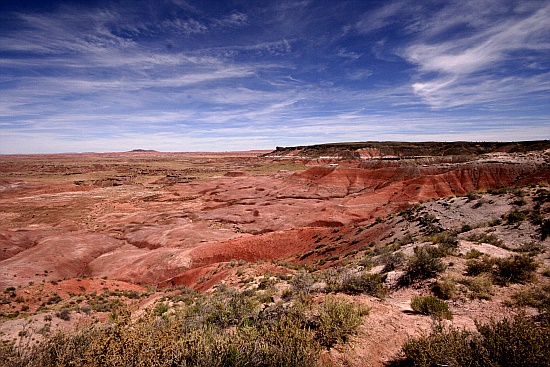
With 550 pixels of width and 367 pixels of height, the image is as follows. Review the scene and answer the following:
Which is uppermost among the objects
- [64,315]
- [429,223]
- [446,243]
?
[446,243]

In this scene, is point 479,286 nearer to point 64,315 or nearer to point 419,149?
point 64,315

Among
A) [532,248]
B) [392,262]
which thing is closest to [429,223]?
[532,248]

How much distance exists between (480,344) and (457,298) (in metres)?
3.19

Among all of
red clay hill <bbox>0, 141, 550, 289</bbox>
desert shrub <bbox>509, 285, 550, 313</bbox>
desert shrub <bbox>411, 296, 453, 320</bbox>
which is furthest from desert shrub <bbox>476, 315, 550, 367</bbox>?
red clay hill <bbox>0, 141, 550, 289</bbox>

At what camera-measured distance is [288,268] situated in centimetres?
1605

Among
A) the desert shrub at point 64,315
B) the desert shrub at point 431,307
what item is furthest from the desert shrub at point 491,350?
the desert shrub at point 64,315

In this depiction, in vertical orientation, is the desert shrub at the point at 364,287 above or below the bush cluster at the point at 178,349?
below

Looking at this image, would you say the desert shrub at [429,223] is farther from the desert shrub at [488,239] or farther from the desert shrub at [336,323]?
the desert shrub at [336,323]

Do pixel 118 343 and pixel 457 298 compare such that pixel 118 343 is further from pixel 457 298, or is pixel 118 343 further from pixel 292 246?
pixel 292 246

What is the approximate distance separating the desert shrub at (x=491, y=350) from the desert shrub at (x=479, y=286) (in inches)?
109

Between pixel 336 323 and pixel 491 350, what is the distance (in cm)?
229

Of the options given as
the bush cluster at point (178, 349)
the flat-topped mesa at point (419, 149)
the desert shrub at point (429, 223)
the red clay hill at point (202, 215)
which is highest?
the flat-topped mesa at point (419, 149)

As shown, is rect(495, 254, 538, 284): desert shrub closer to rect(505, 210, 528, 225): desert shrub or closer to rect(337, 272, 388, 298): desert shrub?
rect(337, 272, 388, 298): desert shrub

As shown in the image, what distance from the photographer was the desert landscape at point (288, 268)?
4.59 metres
